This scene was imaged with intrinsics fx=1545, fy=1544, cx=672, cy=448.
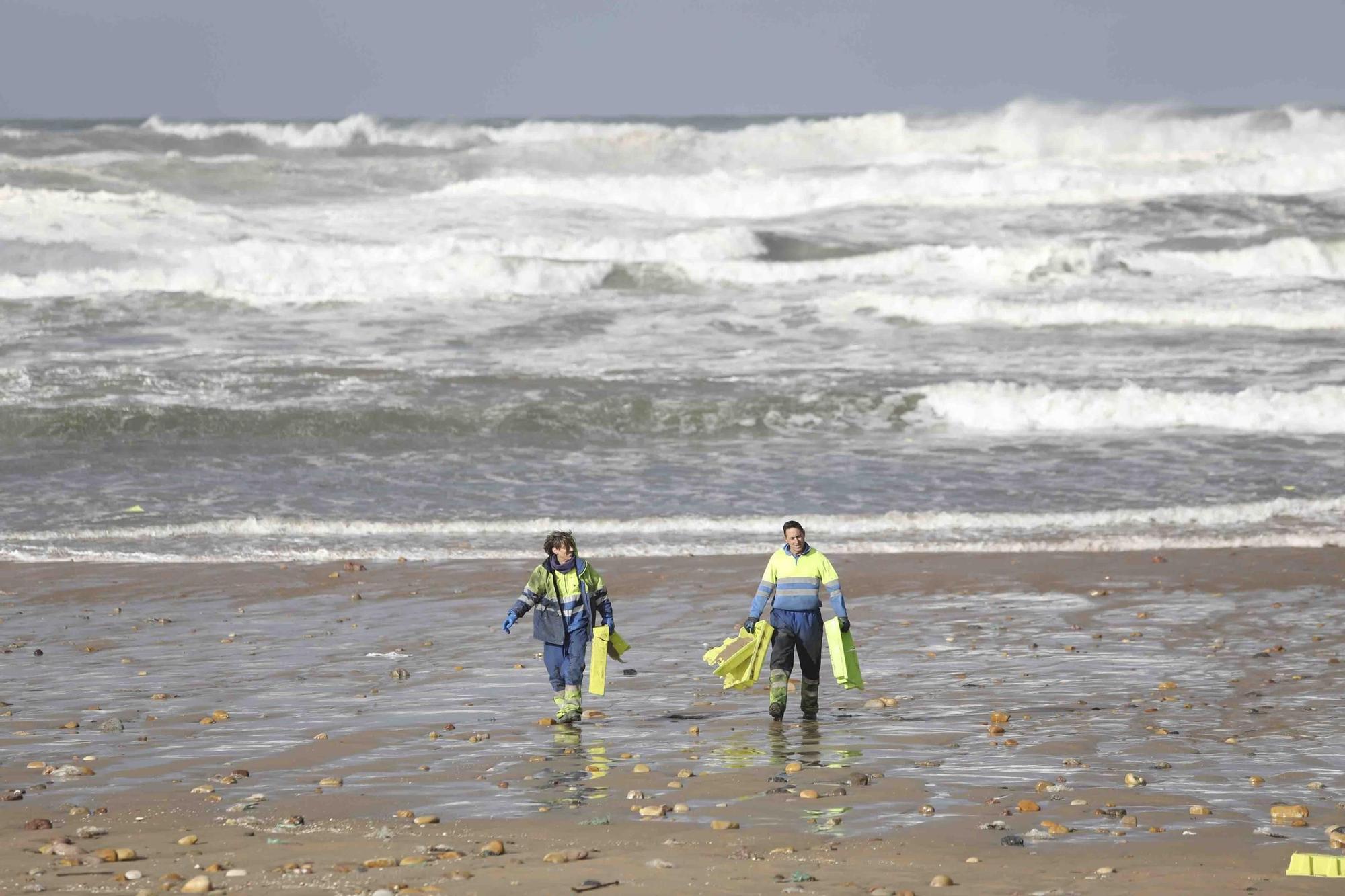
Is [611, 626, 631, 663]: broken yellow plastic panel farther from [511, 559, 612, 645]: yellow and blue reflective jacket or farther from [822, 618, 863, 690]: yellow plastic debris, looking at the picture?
[822, 618, 863, 690]: yellow plastic debris

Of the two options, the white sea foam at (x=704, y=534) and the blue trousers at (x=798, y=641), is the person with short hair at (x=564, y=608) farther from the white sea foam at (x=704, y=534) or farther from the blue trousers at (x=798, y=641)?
the white sea foam at (x=704, y=534)

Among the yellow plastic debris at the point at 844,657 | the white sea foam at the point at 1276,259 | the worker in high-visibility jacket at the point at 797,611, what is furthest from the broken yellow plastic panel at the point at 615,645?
the white sea foam at the point at 1276,259

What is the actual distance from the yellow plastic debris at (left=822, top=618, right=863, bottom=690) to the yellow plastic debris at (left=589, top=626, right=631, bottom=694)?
1.24 m

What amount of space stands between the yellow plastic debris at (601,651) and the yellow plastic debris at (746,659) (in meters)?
0.59

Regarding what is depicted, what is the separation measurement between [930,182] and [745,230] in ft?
42.6

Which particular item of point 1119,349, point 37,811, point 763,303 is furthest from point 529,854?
point 763,303

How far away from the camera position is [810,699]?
9195mm

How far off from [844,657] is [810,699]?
1.07 feet

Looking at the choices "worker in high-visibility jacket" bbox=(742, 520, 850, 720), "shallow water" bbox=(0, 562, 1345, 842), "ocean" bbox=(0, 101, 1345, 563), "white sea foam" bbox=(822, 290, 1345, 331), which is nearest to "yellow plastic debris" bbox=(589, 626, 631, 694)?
"shallow water" bbox=(0, 562, 1345, 842)

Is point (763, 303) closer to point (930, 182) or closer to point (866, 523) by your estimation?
point (866, 523)

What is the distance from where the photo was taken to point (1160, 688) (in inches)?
375

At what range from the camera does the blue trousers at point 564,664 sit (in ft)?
30.2

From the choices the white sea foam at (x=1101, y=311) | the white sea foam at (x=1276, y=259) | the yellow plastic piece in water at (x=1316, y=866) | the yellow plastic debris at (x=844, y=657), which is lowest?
the yellow plastic piece in water at (x=1316, y=866)

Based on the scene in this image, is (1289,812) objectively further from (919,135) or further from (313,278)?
(919,135)
